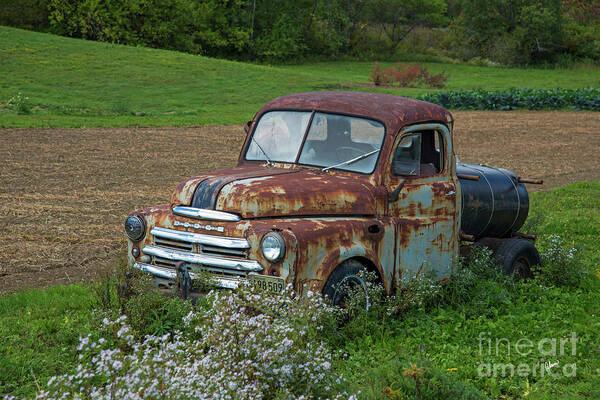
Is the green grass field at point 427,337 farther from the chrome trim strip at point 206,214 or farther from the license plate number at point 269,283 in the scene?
the chrome trim strip at point 206,214

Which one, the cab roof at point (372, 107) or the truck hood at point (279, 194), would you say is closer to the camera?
the truck hood at point (279, 194)

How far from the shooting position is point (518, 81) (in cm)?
5109

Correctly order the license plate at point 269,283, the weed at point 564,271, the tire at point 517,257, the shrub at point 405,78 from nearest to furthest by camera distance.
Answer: the license plate at point 269,283 → the tire at point 517,257 → the weed at point 564,271 → the shrub at point 405,78

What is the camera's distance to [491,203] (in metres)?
8.14

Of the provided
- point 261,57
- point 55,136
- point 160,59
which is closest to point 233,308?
point 55,136

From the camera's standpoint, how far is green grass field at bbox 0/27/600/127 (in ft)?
85.9

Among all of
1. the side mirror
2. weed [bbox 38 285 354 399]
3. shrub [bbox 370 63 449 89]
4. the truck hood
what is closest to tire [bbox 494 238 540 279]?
the side mirror

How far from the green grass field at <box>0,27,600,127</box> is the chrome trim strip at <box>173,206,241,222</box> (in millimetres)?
17432

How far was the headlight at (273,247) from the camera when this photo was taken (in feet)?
18.2

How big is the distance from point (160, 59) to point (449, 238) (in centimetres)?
4048

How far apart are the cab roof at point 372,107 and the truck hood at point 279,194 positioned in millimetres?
741

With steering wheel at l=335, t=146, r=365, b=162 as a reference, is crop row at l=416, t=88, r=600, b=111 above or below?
A: below

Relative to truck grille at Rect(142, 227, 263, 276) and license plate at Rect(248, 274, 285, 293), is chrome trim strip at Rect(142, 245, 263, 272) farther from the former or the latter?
license plate at Rect(248, 274, 285, 293)

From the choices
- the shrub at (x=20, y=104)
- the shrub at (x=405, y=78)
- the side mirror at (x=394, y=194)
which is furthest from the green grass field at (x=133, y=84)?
the side mirror at (x=394, y=194)
